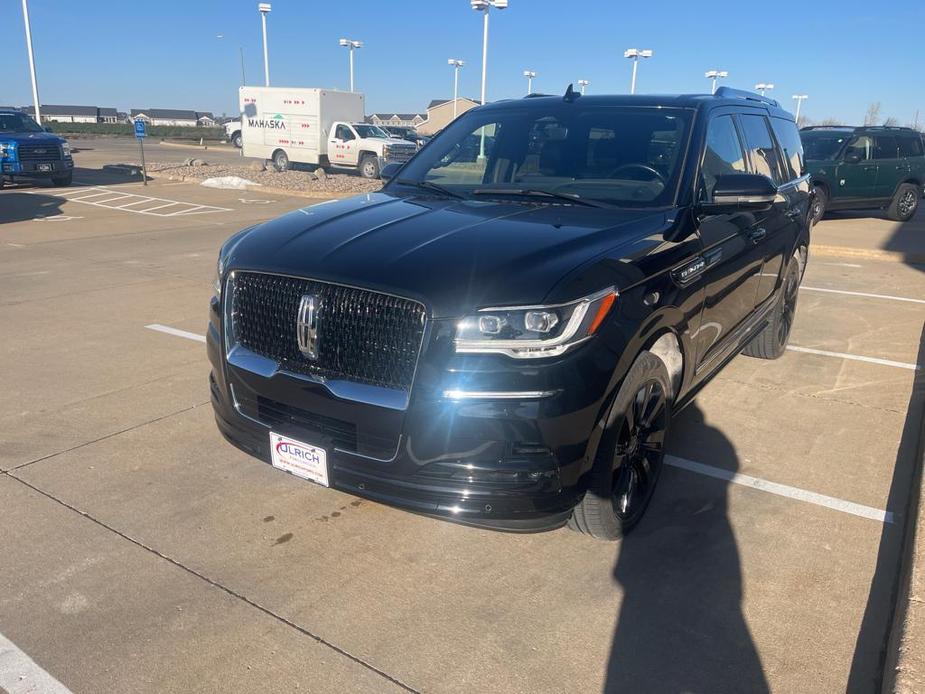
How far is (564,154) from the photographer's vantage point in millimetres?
4148

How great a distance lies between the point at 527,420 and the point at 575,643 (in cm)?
87

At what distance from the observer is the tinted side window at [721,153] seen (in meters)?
3.93

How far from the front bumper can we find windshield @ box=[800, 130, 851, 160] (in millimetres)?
14695

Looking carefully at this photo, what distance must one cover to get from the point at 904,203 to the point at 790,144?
11897mm

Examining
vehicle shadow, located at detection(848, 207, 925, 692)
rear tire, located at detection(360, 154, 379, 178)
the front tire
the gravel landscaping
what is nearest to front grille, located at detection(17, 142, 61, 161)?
the gravel landscaping

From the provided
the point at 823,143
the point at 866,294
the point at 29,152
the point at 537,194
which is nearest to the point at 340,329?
the point at 537,194

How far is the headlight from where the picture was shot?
8.53ft

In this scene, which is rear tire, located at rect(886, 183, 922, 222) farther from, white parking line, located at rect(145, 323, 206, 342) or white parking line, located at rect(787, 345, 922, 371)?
white parking line, located at rect(145, 323, 206, 342)

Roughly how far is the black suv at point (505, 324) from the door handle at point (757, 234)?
1.01 feet

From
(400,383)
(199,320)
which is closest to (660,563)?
(400,383)

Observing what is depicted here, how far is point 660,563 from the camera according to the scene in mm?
3215

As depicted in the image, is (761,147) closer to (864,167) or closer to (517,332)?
(517,332)

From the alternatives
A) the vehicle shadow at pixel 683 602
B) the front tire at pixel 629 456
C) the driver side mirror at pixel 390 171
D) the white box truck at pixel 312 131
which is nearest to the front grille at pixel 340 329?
the front tire at pixel 629 456

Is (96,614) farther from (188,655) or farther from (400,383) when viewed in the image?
(400,383)
